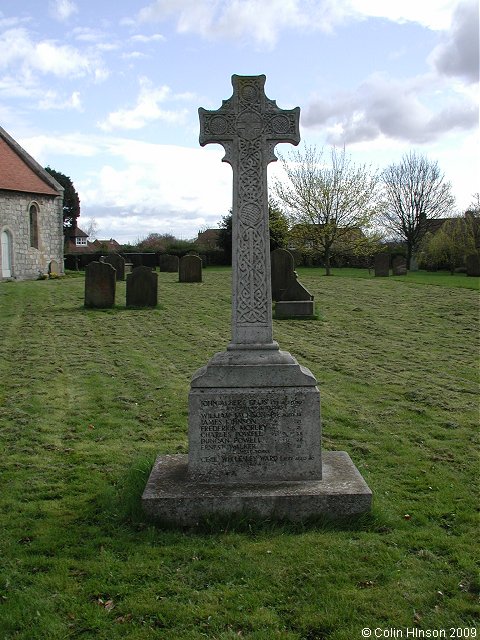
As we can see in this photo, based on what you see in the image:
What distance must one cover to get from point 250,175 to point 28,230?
30568 mm

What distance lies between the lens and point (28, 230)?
33.4 m

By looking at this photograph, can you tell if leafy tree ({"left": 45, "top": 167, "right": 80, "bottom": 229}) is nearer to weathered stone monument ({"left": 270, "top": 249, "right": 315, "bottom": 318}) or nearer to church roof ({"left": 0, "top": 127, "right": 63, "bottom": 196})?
church roof ({"left": 0, "top": 127, "right": 63, "bottom": 196})

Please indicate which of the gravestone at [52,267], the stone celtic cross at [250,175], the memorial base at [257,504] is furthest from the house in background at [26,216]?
the memorial base at [257,504]

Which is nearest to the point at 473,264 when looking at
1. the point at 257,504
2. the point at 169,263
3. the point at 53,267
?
the point at 169,263

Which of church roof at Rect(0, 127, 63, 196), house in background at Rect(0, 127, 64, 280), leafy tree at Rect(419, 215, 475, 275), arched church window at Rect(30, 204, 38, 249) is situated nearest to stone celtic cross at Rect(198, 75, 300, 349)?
house in background at Rect(0, 127, 64, 280)

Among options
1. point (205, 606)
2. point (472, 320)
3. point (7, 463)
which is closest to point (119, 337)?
point (7, 463)

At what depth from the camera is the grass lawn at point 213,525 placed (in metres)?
3.54

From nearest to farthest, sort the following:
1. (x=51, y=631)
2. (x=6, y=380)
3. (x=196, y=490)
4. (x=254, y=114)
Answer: (x=51, y=631), (x=196, y=490), (x=254, y=114), (x=6, y=380)

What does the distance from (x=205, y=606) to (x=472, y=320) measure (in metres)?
13.8

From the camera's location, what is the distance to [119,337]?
535 inches

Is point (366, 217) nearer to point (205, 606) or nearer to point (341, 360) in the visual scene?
point (341, 360)

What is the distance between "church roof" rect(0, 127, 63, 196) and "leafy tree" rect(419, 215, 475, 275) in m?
23.3

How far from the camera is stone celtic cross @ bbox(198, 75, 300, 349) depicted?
517 centimetres

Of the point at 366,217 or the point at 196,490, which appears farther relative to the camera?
the point at 366,217
